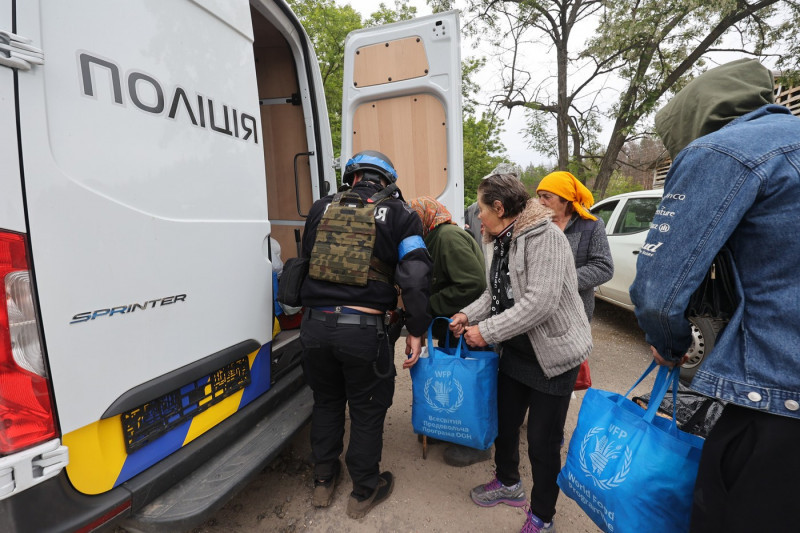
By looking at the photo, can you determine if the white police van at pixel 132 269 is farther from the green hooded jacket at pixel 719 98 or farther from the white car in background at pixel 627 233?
the white car in background at pixel 627 233

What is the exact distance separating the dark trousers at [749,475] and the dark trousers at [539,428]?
76 cm

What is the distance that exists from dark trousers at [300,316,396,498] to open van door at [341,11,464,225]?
1.42m

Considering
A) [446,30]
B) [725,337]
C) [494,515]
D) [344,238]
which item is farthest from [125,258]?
[446,30]

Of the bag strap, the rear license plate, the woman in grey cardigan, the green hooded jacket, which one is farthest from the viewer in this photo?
the woman in grey cardigan

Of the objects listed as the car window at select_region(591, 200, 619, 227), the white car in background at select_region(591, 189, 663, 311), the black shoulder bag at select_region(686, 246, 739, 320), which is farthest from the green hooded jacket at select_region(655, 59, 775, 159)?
the car window at select_region(591, 200, 619, 227)

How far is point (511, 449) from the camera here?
2.08 meters

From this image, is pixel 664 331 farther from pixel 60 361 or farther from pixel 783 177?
pixel 60 361

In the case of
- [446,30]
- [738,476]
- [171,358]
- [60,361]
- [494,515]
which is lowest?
[494,515]

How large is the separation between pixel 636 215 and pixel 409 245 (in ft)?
13.2

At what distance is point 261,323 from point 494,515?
1.64 metres

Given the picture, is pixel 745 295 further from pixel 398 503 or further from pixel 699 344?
pixel 699 344

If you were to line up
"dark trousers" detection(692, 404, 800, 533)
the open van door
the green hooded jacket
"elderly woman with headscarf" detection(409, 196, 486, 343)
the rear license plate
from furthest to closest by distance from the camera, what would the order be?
the open van door, "elderly woman with headscarf" detection(409, 196, 486, 343), the rear license plate, the green hooded jacket, "dark trousers" detection(692, 404, 800, 533)

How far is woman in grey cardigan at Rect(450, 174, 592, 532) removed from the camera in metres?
1.61

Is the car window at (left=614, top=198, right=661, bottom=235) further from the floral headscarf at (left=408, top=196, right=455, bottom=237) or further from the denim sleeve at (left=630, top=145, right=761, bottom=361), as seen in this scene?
the denim sleeve at (left=630, top=145, right=761, bottom=361)
